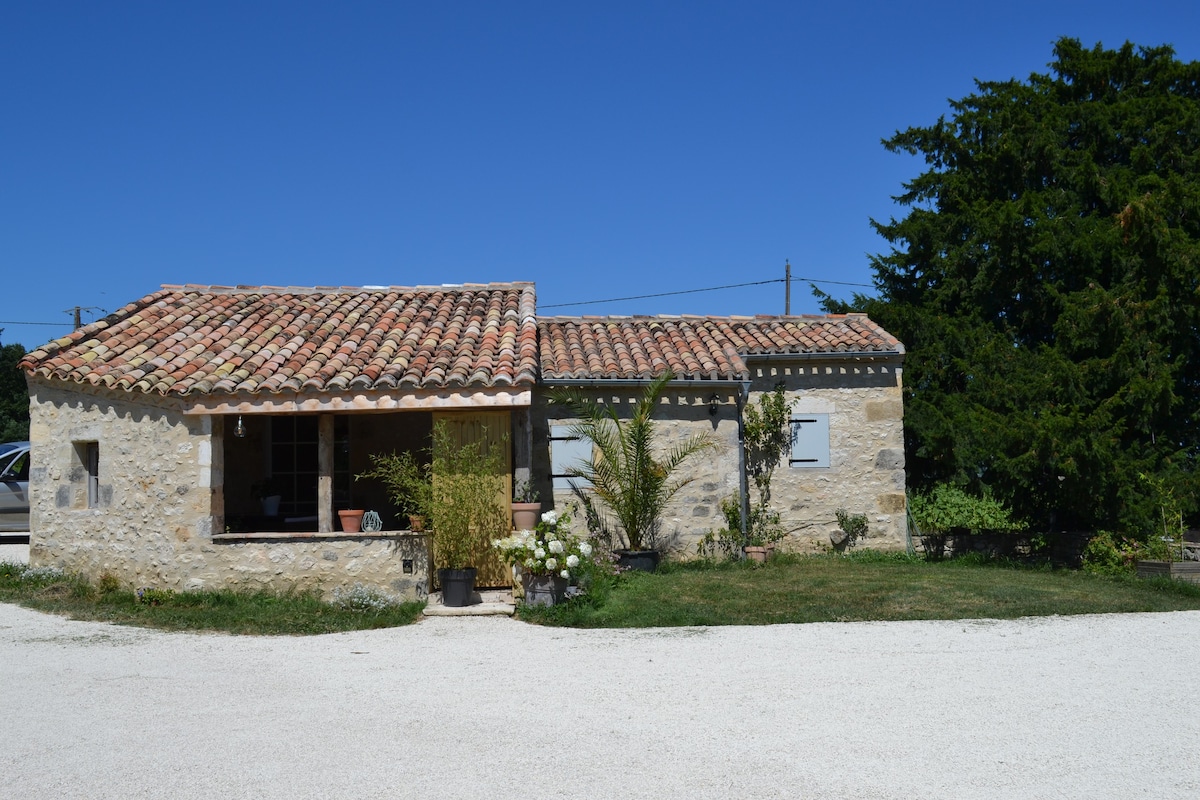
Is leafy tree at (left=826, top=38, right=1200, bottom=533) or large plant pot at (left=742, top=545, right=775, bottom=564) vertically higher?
leafy tree at (left=826, top=38, right=1200, bottom=533)

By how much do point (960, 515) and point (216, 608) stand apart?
11243 mm

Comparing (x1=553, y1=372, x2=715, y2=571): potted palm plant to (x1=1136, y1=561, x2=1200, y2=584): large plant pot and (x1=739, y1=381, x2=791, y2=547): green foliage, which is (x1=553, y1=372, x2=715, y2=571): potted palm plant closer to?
(x1=739, y1=381, x2=791, y2=547): green foliage

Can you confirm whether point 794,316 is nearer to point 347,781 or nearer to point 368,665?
point 368,665

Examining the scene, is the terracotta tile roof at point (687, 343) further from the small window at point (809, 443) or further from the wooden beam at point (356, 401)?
the wooden beam at point (356, 401)

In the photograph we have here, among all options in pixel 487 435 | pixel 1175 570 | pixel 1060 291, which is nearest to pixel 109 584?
pixel 487 435

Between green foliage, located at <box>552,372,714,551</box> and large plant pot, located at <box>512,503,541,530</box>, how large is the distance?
225 cm

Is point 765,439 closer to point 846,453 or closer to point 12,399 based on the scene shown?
point 846,453

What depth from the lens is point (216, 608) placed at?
10.7 metres

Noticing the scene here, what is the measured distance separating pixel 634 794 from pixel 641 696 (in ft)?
6.69

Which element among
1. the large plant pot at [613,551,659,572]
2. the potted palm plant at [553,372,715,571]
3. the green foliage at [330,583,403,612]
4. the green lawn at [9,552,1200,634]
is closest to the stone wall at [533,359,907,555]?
the potted palm plant at [553,372,715,571]

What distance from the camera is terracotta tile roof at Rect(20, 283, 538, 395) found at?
37.9 feet

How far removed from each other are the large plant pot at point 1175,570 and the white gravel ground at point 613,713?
3.15 m

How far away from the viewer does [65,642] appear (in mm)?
9344

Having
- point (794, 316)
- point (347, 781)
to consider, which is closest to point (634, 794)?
point (347, 781)
